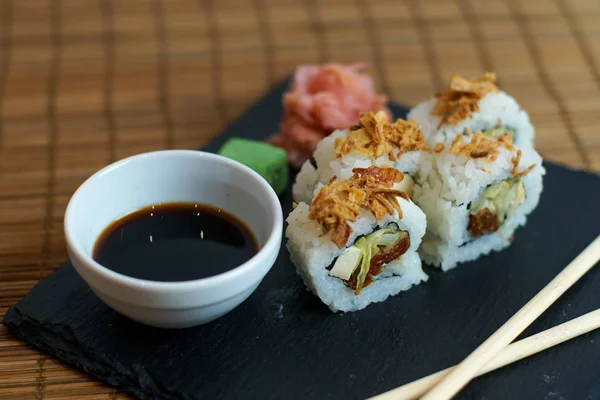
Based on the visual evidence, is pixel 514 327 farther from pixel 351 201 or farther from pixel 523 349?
pixel 351 201

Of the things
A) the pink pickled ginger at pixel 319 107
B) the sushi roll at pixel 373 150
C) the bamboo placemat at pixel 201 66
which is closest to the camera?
the sushi roll at pixel 373 150

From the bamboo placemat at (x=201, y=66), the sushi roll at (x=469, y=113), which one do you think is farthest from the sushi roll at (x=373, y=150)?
the bamboo placemat at (x=201, y=66)

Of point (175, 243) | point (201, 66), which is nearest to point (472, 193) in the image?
point (175, 243)

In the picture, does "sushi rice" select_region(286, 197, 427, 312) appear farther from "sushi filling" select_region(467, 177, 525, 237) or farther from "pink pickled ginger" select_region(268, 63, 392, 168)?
"pink pickled ginger" select_region(268, 63, 392, 168)

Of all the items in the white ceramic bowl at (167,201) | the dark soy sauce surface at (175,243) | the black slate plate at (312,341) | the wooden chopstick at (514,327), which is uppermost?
the white ceramic bowl at (167,201)

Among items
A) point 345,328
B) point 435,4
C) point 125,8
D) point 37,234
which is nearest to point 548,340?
point 345,328

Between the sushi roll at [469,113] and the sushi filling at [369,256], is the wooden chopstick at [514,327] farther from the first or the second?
the sushi roll at [469,113]
